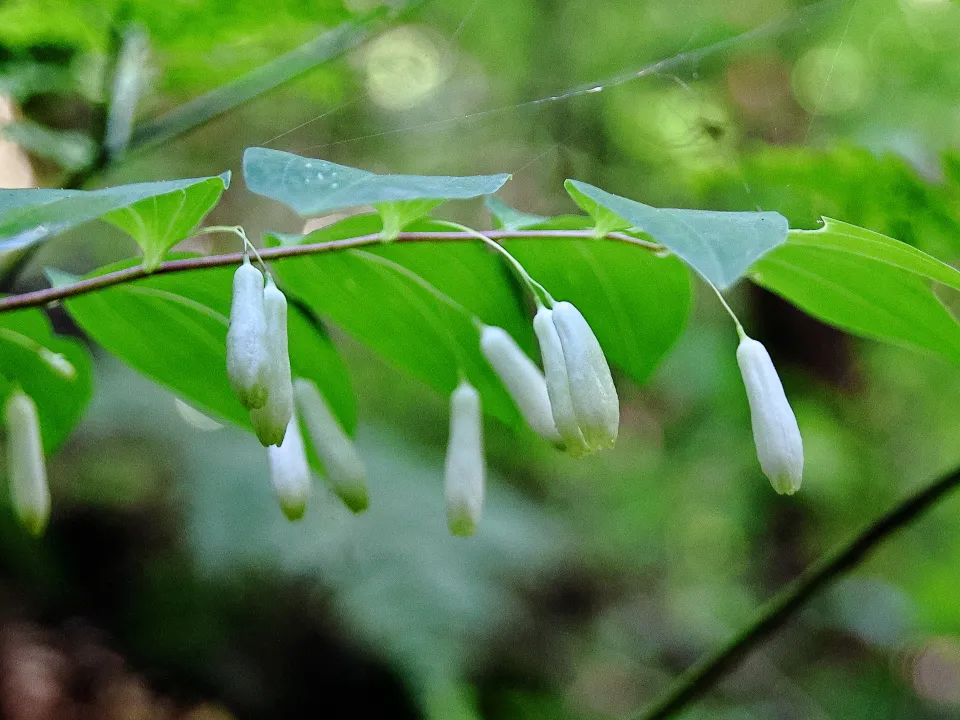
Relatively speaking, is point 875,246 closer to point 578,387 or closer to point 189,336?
point 578,387

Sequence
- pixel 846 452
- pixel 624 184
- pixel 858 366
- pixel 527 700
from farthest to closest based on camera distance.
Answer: pixel 858 366
pixel 846 452
pixel 527 700
pixel 624 184

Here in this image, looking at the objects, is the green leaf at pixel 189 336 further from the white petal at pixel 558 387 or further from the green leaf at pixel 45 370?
the white petal at pixel 558 387

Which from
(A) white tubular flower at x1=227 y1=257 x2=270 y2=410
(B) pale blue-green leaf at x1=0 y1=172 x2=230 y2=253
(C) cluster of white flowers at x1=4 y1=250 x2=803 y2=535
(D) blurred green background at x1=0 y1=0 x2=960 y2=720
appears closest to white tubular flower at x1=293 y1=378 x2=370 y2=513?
(C) cluster of white flowers at x1=4 y1=250 x2=803 y2=535

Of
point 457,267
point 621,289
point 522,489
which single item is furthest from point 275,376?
point 522,489

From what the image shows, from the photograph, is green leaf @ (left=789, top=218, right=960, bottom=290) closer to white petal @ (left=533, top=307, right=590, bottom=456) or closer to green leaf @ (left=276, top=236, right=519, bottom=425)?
white petal @ (left=533, top=307, right=590, bottom=456)

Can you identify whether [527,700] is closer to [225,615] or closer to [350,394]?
[225,615]

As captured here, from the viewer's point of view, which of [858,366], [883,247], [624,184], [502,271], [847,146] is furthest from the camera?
[858,366]

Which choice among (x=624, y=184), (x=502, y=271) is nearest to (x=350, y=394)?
(x=502, y=271)

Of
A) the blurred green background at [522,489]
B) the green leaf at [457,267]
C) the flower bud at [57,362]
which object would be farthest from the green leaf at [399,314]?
the blurred green background at [522,489]
